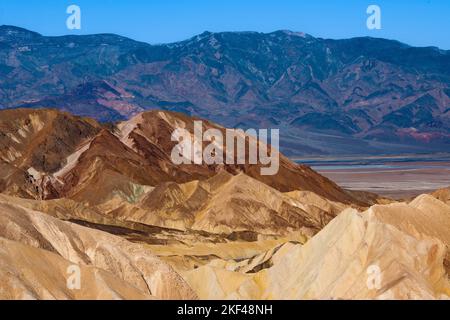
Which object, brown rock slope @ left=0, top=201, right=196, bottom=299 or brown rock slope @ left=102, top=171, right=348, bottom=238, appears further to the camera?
brown rock slope @ left=102, top=171, right=348, bottom=238

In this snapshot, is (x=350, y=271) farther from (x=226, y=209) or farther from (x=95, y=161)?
(x=95, y=161)

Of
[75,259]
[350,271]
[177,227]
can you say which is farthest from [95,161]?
[350,271]

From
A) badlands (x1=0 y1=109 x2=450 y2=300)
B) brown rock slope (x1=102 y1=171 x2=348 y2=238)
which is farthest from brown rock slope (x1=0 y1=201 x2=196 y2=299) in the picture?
brown rock slope (x1=102 y1=171 x2=348 y2=238)

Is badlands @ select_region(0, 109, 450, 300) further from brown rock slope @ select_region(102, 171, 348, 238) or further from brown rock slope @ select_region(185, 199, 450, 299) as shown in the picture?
brown rock slope @ select_region(102, 171, 348, 238)

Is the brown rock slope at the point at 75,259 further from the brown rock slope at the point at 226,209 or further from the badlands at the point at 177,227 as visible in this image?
the brown rock slope at the point at 226,209

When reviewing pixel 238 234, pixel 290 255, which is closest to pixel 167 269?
pixel 290 255

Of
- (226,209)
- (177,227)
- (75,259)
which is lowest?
(177,227)

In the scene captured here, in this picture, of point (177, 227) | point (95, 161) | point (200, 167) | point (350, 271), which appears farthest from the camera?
point (200, 167)

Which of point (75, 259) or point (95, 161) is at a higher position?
point (95, 161)

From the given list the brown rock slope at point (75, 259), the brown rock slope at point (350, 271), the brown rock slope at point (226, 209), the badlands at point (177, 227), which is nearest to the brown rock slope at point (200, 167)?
the badlands at point (177, 227)
